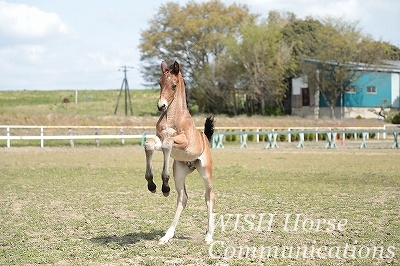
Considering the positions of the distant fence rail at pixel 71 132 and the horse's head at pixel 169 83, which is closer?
the horse's head at pixel 169 83

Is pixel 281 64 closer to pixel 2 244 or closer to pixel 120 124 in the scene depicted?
pixel 120 124

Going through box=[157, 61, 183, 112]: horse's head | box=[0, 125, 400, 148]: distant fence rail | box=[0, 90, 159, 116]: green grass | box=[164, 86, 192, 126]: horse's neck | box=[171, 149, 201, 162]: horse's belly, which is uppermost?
box=[0, 90, 159, 116]: green grass

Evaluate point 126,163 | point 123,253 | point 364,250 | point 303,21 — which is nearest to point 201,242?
point 123,253

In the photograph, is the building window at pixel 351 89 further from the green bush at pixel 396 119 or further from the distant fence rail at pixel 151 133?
the distant fence rail at pixel 151 133

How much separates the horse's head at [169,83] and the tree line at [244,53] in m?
54.8

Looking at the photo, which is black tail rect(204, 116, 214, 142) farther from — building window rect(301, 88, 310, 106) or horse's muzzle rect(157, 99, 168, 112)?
building window rect(301, 88, 310, 106)

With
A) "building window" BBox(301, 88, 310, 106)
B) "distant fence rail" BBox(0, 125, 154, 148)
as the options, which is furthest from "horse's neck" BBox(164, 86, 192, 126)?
"building window" BBox(301, 88, 310, 106)

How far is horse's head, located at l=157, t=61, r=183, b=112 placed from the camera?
8705mm

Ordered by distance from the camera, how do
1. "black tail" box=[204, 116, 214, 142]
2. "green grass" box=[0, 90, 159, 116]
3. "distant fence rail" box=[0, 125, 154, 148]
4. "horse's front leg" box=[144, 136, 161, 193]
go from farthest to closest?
"green grass" box=[0, 90, 159, 116]
"distant fence rail" box=[0, 125, 154, 148]
"black tail" box=[204, 116, 214, 142]
"horse's front leg" box=[144, 136, 161, 193]

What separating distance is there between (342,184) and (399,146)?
2083cm

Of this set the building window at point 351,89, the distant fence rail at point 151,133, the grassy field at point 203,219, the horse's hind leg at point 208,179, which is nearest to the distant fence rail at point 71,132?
the distant fence rail at point 151,133

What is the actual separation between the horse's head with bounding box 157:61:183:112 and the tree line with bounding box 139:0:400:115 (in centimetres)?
5478

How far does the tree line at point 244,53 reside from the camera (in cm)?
6325

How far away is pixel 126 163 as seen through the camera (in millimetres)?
25594
